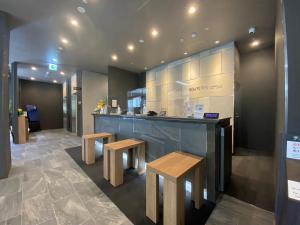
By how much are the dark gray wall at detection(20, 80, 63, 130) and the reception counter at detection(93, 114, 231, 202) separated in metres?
8.77

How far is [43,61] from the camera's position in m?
5.37

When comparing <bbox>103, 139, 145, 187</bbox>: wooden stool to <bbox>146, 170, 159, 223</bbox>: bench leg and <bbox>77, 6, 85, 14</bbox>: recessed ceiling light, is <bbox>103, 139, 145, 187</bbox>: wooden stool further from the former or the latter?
<bbox>77, 6, 85, 14</bbox>: recessed ceiling light

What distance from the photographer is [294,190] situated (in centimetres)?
72

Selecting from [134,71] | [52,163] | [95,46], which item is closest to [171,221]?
[52,163]

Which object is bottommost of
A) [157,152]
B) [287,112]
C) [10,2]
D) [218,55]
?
[157,152]

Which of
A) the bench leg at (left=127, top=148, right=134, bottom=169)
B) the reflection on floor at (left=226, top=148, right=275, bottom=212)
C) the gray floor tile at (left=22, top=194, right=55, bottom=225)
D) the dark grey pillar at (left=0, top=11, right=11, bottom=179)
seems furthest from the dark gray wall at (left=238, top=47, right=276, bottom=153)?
the dark grey pillar at (left=0, top=11, right=11, bottom=179)

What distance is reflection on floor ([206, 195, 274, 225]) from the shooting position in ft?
4.98

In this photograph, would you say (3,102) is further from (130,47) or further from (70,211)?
(130,47)

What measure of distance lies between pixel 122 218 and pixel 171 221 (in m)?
0.59

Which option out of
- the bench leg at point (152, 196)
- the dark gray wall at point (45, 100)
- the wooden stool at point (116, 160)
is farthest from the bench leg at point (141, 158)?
the dark gray wall at point (45, 100)

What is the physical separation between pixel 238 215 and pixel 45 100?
11.3 m

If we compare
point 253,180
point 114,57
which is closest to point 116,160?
point 253,180

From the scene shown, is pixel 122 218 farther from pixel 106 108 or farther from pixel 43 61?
pixel 43 61

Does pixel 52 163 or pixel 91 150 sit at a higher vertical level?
pixel 91 150
